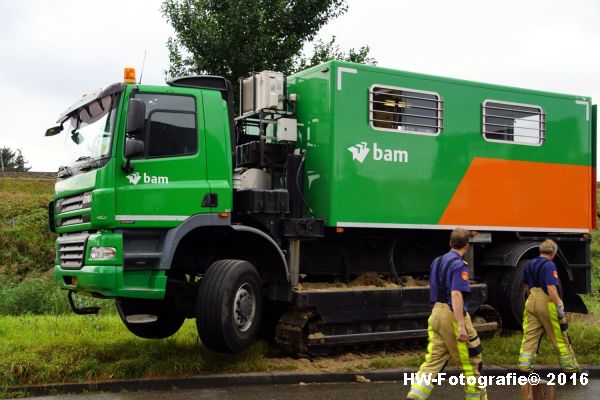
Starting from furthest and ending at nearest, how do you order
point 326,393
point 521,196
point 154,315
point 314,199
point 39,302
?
point 39,302, point 521,196, point 314,199, point 154,315, point 326,393

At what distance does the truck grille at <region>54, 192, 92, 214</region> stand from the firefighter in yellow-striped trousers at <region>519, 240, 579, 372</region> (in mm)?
5294

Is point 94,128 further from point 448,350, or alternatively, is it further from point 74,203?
point 448,350

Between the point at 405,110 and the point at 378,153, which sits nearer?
the point at 378,153

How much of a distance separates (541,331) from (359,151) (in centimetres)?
317

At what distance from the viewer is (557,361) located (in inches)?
381

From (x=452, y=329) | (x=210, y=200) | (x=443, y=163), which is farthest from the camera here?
(x=443, y=163)

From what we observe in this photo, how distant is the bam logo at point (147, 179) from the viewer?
26.5 ft

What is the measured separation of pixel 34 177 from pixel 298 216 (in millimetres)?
30404

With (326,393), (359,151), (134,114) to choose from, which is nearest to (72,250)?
(134,114)

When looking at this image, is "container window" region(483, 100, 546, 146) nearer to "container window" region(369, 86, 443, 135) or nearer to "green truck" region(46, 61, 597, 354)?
"green truck" region(46, 61, 597, 354)

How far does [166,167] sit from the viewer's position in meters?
8.28

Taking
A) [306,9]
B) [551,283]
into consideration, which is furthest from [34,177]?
[551,283]

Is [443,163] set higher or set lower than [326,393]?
higher

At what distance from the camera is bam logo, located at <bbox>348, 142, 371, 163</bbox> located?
373 inches
